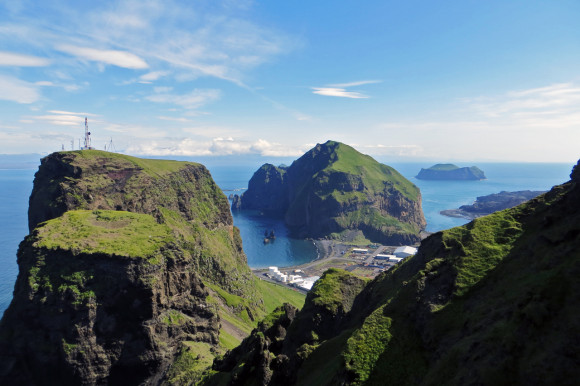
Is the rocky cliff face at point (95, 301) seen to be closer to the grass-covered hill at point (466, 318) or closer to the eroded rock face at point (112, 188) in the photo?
the eroded rock face at point (112, 188)

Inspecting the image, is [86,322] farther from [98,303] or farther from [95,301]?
[95,301]

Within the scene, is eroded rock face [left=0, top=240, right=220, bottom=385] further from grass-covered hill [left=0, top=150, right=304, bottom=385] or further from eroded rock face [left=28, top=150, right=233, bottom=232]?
eroded rock face [left=28, top=150, right=233, bottom=232]

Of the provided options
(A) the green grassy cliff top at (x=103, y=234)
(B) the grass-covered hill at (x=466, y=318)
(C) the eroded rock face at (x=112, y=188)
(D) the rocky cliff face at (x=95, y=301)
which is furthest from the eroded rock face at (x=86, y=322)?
(B) the grass-covered hill at (x=466, y=318)

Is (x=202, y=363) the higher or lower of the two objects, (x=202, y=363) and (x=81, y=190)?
the lower

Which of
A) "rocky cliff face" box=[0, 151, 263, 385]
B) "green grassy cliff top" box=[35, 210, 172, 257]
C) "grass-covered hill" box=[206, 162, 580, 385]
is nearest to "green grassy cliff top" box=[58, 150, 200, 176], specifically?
"rocky cliff face" box=[0, 151, 263, 385]

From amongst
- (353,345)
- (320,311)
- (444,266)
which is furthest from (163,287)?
(444,266)

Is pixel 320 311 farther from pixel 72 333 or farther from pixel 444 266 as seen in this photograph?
pixel 72 333

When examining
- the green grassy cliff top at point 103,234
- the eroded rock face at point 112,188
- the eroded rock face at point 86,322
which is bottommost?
the eroded rock face at point 86,322
